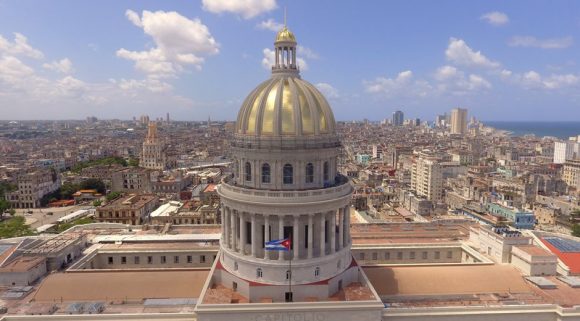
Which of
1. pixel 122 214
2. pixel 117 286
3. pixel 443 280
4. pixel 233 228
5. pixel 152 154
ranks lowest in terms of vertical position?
pixel 122 214

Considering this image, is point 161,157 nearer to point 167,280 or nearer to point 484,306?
point 167,280

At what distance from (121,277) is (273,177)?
1900 cm

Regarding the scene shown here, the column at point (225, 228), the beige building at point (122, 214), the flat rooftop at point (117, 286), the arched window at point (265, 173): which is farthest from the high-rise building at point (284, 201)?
the beige building at point (122, 214)

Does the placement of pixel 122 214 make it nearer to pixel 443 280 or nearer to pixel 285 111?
pixel 285 111

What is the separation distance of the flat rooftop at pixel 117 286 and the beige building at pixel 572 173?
529ft

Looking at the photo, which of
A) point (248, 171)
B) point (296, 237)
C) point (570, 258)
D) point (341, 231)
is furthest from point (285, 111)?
point (570, 258)

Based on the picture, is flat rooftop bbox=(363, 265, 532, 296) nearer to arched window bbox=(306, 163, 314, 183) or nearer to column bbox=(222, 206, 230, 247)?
arched window bbox=(306, 163, 314, 183)

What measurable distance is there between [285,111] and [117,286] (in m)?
23.3

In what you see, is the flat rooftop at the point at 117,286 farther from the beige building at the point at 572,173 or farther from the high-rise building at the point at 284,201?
the beige building at the point at 572,173

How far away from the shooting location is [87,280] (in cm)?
3909

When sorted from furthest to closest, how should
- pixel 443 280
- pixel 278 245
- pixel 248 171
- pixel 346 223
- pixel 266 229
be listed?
pixel 443 280 → pixel 346 223 → pixel 248 171 → pixel 266 229 → pixel 278 245

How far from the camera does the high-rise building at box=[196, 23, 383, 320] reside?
Result: 3378 cm

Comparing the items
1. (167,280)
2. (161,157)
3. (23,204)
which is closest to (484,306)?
(167,280)

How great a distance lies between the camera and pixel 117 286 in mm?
38531
